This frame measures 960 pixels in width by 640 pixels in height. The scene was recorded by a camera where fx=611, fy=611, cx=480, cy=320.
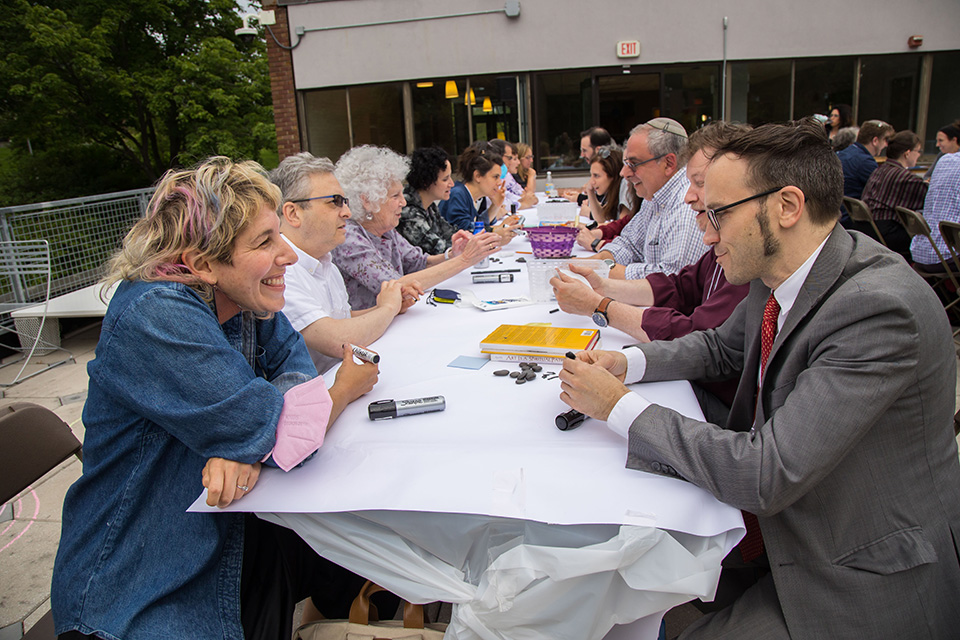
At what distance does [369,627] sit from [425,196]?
4002 mm

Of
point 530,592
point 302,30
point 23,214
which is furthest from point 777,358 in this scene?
point 302,30

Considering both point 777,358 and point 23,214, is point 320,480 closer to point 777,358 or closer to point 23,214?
point 777,358

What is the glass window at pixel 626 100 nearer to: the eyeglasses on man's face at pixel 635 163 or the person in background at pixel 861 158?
the person in background at pixel 861 158

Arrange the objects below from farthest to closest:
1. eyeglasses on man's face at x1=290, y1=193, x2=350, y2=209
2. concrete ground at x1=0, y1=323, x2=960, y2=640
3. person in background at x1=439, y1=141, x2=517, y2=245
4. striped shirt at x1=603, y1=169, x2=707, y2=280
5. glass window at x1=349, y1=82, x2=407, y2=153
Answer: glass window at x1=349, y1=82, x2=407, y2=153
person in background at x1=439, y1=141, x2=517, y2=245
striped shirt at x1=603, y1=169, x2=707, y2=280
eyeglasses on man's face at x1=290, y1=193, x2=350, y2=209
concrete ground at x1=0, y1=323, x2=960, y2=640

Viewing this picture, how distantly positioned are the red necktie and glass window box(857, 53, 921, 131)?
12.9 m

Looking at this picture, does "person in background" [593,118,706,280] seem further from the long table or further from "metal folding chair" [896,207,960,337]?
"metal folding chair" [896,207,960,337]

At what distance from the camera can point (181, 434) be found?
1.29 metres

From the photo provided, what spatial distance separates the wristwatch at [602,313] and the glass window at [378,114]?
34.9ft

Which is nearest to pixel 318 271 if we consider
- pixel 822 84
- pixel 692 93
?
pixel 692 93

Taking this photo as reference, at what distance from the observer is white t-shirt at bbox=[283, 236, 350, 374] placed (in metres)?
2.23

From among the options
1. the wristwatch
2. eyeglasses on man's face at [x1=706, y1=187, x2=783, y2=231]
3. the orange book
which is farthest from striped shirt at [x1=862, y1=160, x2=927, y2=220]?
eyeglasses on man's face at [x1=706, y1=187, x2=783, y2=231]

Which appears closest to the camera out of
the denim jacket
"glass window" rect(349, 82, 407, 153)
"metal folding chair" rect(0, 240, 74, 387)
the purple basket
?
the denim jacket

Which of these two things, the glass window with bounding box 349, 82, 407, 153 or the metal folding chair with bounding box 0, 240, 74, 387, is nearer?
the metal folding chair with bounding box 0, 240, 74, 387

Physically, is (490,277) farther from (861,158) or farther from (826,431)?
(861,158)
